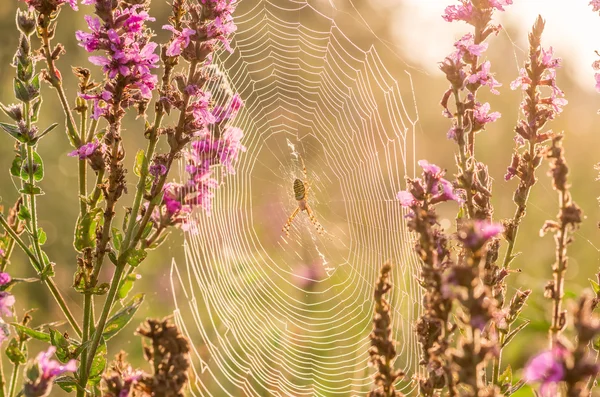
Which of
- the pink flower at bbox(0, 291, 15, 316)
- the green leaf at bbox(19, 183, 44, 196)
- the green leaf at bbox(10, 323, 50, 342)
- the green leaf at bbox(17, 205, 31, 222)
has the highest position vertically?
the green leaf at bbox(19, 183, 44, 196)

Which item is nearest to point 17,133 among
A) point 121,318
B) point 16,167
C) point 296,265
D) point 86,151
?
point 16,167

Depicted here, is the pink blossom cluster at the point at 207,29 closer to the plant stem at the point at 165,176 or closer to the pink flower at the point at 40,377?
the plant stem at the point at 165,176

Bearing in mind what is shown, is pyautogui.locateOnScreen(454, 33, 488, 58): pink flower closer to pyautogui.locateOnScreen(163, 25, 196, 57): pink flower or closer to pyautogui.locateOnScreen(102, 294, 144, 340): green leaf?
pyautogui.locateOnScreen(163, 25, 196, 57): pink flower

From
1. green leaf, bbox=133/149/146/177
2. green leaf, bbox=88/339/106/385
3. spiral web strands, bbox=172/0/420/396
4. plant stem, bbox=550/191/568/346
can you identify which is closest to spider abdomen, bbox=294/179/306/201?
spiral web strands, bbox=172/0/420/396

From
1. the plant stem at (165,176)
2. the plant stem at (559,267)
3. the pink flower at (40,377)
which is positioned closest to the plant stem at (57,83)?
the plant stem at (165,176)

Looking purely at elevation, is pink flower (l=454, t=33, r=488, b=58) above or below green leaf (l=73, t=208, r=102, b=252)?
above

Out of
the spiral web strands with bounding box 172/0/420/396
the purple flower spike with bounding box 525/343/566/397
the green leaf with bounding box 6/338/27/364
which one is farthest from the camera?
the spiral web strands with bounding box 172/0/420/396

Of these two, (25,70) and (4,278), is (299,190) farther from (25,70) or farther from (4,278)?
(4,278)
